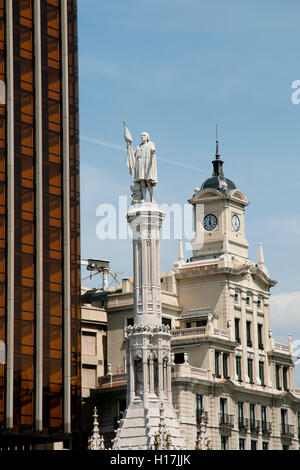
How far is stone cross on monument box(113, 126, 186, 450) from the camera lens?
4400 inches

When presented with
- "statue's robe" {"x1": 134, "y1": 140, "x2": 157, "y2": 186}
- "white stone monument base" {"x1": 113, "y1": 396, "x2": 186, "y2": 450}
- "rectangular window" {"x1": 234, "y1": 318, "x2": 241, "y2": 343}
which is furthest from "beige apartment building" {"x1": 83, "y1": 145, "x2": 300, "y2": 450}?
"statue's robe" {"x1": 134, "y1": 140, "x2": 157, "y2": 186}

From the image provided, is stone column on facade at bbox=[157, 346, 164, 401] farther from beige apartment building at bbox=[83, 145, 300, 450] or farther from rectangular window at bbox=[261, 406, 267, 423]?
rectangular window at bbox=[261, 406, 267, 423]

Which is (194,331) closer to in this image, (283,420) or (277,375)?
(277,375)

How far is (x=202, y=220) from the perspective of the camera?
147875mm

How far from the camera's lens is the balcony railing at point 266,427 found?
141500mm

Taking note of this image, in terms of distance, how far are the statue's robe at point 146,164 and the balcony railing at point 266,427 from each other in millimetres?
36737

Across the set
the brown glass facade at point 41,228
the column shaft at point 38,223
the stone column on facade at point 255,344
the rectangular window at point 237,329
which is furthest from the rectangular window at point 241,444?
the column shaft at point 38,223

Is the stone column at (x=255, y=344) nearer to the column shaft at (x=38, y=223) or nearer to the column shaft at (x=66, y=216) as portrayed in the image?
the column shaft at (x=66, y=216)

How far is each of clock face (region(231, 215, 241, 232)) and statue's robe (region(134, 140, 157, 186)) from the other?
31.9m

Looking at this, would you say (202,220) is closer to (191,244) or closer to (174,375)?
(191,244)

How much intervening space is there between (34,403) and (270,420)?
43.2m

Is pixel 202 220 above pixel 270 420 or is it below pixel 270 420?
above
